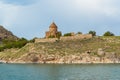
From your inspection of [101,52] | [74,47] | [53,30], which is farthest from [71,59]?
[53,30]

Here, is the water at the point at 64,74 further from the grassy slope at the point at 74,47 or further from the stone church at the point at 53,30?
the stone church at the point at 53,30

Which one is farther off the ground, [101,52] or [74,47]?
[74,47]

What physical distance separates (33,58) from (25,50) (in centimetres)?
926

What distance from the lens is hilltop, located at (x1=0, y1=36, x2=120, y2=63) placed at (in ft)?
359

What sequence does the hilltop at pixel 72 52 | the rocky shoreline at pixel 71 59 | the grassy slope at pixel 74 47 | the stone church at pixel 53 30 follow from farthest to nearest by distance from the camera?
the stone church at pixel 53 30, the grassy slope at pixel 74 47, the hilltop at pixel 72 52, the rocky shoreline at pixel 71 59

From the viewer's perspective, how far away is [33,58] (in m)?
119

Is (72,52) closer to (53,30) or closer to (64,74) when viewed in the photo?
(53,30)

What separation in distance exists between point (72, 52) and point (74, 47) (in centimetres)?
589

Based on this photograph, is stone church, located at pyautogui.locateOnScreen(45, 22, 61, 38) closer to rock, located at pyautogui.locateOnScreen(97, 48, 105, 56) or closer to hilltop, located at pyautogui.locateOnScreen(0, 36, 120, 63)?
hilltop, located at pyautogui.locateOnScreen(0, 36, 120, 63)

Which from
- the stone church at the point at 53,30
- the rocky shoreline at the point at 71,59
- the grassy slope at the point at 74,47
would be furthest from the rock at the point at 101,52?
the stone church at the point at 53,30

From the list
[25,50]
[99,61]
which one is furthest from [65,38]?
[99,61]

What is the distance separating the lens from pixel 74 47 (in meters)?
122

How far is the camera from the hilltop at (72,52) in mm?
109506

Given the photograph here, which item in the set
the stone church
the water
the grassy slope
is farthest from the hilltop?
the water
